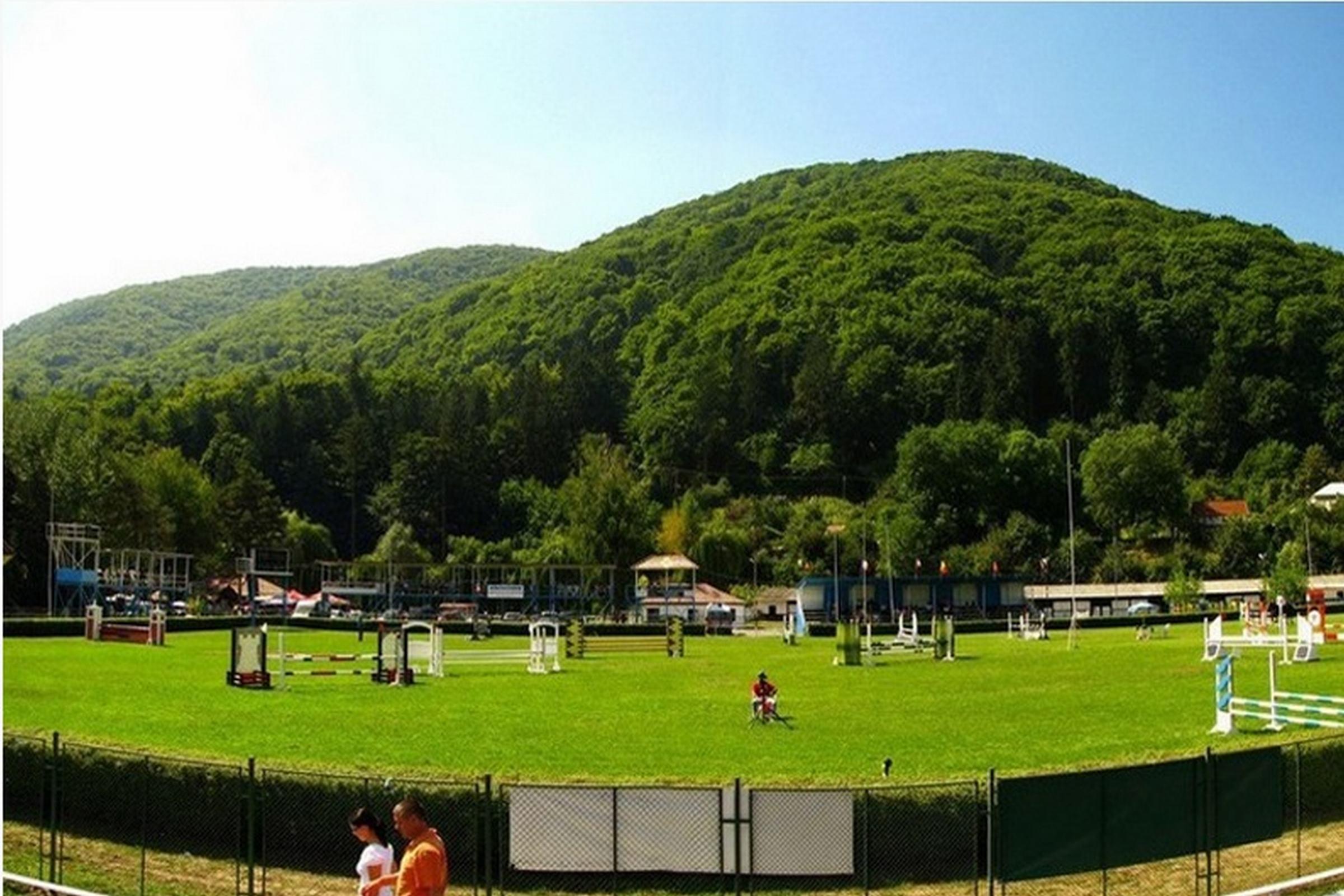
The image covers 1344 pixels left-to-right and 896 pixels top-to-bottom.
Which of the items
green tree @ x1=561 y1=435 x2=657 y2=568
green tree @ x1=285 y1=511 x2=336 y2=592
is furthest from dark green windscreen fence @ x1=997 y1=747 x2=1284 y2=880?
green tree @ x1=285 y1=511 x2=336 y2=592

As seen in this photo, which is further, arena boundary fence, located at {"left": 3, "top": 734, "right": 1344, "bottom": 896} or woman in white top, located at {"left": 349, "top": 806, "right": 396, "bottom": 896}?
arena boundary fence, located at {"left": 3, "top": 734, "right": 1344, "bottom": 896}

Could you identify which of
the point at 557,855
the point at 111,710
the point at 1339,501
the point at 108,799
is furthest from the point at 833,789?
the point at 1339,501

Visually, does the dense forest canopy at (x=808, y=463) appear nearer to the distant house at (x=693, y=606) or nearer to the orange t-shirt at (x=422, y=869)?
the distant house at (x=693, y=606)

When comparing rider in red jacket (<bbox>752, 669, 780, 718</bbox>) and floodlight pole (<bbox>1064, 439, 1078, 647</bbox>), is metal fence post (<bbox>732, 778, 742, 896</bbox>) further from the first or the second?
floodlight pole (<bbox>1064, 439, 1078, 647</bbox>)

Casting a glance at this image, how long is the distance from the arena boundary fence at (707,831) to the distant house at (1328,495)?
146 metres

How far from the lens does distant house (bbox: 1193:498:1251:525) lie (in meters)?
163

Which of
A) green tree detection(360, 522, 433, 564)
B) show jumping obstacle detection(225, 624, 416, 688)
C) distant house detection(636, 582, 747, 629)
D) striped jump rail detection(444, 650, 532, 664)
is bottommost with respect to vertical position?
distant house detection(636, 582, 747, 629)

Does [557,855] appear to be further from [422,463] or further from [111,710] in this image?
[422,463]

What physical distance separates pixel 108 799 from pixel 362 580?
123 m

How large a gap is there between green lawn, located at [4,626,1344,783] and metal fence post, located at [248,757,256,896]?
1867 millimetres

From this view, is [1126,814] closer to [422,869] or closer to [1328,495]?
Result: [422,869]

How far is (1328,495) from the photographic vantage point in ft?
528

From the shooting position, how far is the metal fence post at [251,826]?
1691cm

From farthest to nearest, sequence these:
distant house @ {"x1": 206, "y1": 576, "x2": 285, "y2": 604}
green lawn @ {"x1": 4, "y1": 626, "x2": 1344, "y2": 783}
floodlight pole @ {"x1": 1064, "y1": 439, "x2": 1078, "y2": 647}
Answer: distant house @ {"x1": 206, "y1": 576, "x2": 285, "y2": 604}
floodlight pole @ {"x1": 1064, "y1": 439, "x2": 1078, "y2": 647}
green lawn @ {"x1": 4, "y1": 626, "x2": 1344, "y2": 783}
